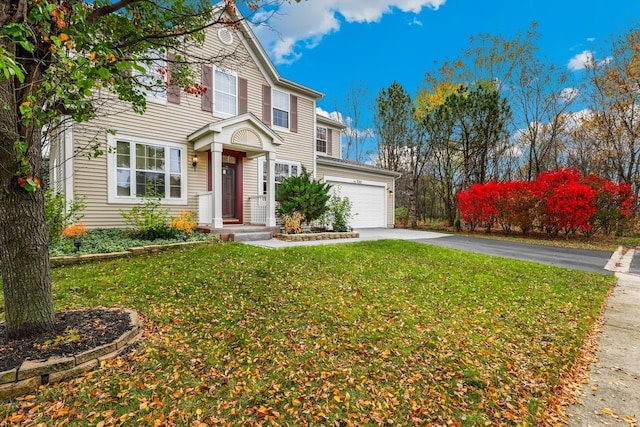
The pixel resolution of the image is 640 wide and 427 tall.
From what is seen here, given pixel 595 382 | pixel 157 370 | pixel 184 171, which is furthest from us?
pixel 184 171

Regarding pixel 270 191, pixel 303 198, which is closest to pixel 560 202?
pixel 303 198

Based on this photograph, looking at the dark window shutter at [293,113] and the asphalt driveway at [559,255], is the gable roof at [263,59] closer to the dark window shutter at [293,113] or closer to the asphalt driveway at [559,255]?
the dark window shutter at [293,113]

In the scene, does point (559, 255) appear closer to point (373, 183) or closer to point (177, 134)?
point (373, 183)

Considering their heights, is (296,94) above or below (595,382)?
above

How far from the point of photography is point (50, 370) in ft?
7.64

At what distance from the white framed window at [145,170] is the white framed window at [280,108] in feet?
12.7

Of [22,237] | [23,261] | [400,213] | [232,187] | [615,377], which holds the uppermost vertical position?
[232,187]

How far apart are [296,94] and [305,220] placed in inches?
224

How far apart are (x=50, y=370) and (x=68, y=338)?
392 mm

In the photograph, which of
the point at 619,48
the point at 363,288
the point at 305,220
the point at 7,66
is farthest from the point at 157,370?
the point at 619,48

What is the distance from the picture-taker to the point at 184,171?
915 cm

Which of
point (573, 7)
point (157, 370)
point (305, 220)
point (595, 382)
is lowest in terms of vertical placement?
point (595, 382)

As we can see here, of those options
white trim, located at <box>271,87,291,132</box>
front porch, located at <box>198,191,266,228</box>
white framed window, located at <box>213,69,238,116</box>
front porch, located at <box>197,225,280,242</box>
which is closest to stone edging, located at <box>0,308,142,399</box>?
front porch, located at <box>197,225,280,242</box>

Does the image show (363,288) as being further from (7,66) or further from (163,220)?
(163,220)
